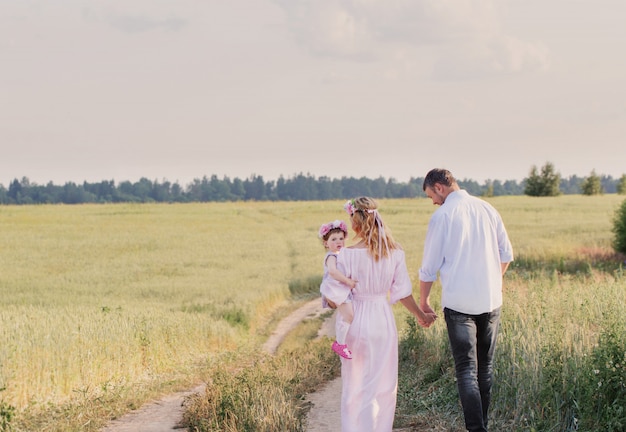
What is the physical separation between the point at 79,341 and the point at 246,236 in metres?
37.7

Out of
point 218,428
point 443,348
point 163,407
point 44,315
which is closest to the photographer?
point 218,428

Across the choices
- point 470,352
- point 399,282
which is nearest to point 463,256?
point 399,282

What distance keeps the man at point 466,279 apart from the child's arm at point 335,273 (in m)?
0.74

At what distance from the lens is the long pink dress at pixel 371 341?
707cm

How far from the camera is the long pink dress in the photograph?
707 centimetres

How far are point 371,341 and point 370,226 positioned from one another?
115 cm

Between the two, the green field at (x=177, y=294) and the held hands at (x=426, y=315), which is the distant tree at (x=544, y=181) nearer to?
the green field at (x=177, y=294)

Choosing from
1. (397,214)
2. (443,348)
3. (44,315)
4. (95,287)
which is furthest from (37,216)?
(443,348)

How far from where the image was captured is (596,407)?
314 inches

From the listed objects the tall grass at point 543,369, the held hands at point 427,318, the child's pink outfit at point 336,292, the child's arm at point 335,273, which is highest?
the child's arm at point 335,273

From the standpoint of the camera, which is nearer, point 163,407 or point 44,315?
point 163,407

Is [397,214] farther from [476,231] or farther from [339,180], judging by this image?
[339,180]

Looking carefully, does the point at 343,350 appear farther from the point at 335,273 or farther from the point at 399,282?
the point at 399,282

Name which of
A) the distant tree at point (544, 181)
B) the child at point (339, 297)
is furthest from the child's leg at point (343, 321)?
the distant tree at point (544, 181)
